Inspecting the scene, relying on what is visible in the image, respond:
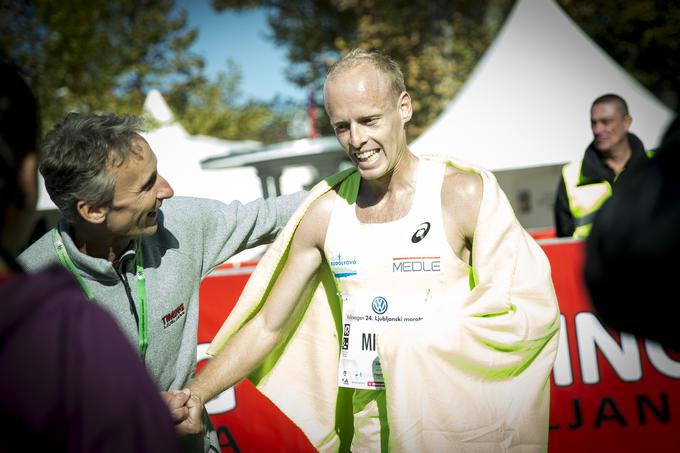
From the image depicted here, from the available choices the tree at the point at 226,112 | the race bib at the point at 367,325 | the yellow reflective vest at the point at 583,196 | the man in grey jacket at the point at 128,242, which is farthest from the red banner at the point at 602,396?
the tree at the point at 226,112

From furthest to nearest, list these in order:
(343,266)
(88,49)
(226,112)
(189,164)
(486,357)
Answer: (226,112) → (88,49) → (189,164) → (343,266) → (486,357)

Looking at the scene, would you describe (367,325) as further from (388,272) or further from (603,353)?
(603,353)

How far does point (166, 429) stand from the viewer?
43.0 inches

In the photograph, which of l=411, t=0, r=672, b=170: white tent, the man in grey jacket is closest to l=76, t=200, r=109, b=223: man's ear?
the man in grey jacket

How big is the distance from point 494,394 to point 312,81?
2126cm

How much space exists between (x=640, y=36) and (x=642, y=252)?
20549mm

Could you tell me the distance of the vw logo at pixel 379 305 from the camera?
108 inches

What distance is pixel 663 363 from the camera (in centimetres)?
415

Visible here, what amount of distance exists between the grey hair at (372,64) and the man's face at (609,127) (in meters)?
3.00

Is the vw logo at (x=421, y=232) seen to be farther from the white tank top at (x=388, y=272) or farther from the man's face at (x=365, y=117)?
the man's face at (x=365, y=117)

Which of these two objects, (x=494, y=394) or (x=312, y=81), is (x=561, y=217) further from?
(x=312, y=81)

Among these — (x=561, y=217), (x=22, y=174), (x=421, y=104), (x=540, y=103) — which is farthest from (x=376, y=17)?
(x=22, y=174)

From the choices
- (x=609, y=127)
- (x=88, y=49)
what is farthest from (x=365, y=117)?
(x=88, y=49)

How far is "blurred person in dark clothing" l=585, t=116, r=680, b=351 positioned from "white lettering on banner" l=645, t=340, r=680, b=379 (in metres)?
3.44
